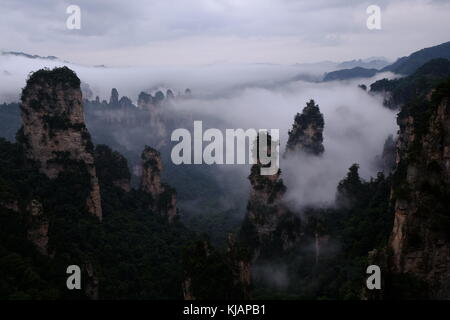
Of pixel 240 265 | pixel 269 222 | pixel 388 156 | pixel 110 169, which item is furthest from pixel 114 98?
pixel 240 265

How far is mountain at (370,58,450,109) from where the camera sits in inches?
3098

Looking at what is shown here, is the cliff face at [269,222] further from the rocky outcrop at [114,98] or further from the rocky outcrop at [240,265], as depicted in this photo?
the rocky outcrop at [114,98]

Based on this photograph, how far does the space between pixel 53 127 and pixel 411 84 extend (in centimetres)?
6191

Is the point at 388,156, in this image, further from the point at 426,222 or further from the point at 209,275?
the point at 426,222

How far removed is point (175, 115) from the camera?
188375 millimetres

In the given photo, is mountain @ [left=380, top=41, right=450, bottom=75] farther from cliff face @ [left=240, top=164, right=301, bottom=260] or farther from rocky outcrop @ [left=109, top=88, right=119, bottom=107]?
rocky outcrop @ [left=109, top=88, right=119, bottom=107]

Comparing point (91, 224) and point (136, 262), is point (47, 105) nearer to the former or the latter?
point (91, 224)

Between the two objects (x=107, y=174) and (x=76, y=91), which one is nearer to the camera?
(x=76, y=91)

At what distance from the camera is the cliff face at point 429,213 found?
27.6 m

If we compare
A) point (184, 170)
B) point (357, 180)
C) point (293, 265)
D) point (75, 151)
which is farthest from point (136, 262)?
point (184, 170)

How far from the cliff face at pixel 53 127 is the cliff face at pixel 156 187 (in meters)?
18.1

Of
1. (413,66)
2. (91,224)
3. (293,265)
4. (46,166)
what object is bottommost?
(293,265)

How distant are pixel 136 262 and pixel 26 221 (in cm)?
1548

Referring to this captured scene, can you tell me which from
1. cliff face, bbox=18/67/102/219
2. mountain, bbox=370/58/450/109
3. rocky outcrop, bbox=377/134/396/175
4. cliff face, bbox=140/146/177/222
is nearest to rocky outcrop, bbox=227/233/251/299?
cliff face, bbox=18/67/102/219
